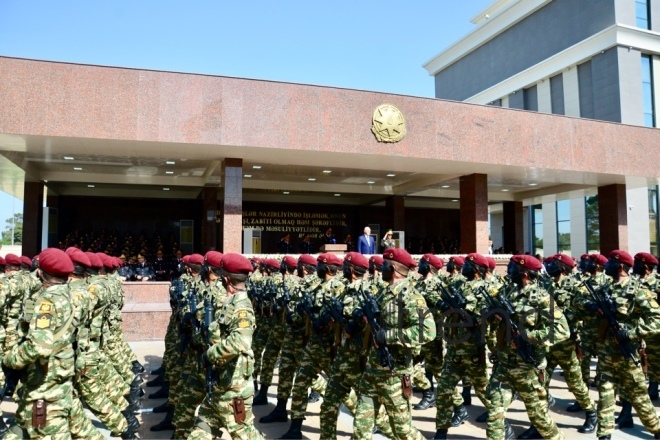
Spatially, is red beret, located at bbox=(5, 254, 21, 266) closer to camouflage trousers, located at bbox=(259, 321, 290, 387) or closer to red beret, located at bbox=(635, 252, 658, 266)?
camouflage trousers, located at bbox=(259, 321, 290, 387)

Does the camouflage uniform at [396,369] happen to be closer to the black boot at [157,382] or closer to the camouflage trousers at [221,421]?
the camouflage trousers at [221,421]

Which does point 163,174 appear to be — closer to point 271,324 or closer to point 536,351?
point 271,324

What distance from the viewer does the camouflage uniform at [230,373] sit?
3732 mm

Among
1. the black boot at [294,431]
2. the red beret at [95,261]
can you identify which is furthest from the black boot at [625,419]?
the red beret at [95,261]

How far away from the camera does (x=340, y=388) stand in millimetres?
4609

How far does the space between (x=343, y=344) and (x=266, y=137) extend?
8664mm

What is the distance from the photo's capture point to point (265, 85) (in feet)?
41.4

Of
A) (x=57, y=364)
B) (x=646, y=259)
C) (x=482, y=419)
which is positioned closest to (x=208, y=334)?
(x=57, y=364)

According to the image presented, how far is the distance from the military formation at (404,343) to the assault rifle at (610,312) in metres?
0.01

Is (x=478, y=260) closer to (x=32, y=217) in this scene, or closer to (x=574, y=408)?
(x=574, y=408)

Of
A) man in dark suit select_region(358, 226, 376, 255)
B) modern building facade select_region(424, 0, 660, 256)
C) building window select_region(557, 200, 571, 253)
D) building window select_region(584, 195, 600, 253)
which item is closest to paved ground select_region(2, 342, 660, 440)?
man in dark suit select_region(358, 226, 376, 255)

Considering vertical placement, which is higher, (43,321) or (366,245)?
(366,245)

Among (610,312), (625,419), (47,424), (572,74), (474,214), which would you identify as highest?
(572,74)

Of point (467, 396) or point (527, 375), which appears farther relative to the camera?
point (467, 396)
